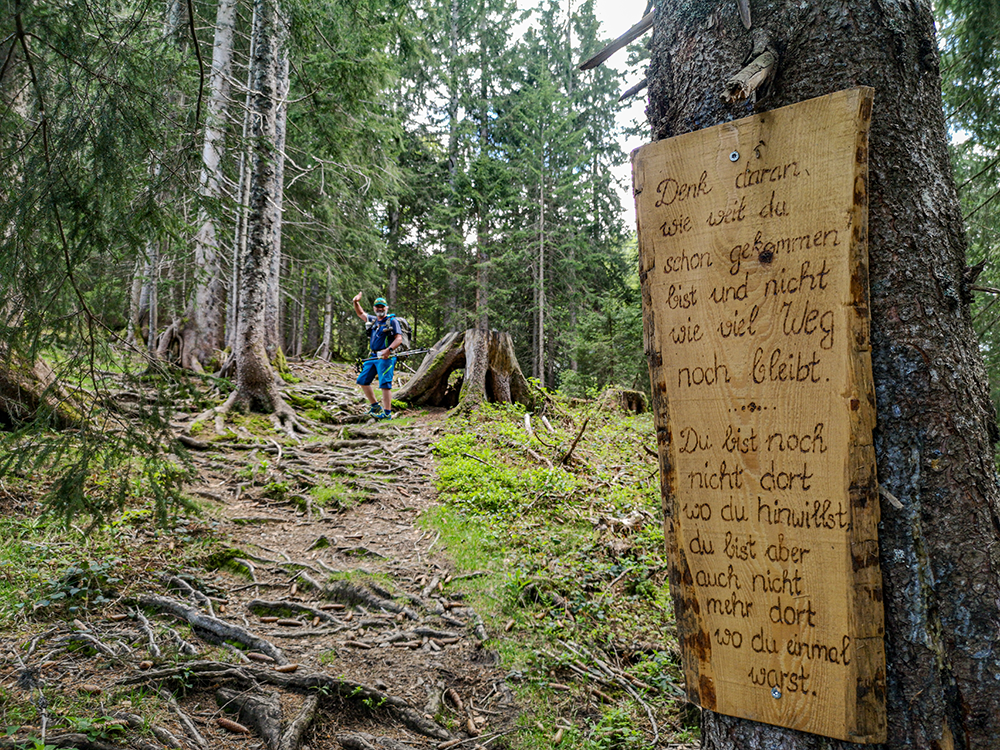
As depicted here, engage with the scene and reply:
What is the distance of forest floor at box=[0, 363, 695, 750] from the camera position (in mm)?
2354

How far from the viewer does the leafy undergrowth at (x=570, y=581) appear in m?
2.72

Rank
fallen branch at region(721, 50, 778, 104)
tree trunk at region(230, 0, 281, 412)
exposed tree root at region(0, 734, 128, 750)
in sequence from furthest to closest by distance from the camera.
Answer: tree trunk at region(230, 0, 281, 412) → exposed tree root at region(0, 734, 128, 750) → fallen branch at region(721, 50, 778, 104)

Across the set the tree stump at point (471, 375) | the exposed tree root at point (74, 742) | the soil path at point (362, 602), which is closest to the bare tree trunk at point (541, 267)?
the tree stump at point (471, 375)

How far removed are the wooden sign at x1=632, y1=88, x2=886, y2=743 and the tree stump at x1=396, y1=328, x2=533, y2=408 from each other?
24.8 feet

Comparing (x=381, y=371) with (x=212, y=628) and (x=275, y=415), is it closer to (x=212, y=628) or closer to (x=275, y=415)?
(x=275, y=415)

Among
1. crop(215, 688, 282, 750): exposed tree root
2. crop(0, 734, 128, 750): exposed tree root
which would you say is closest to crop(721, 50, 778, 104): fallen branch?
crop(215, 688, 282, 750): exposed tree root

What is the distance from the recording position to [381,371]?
8.81 meters

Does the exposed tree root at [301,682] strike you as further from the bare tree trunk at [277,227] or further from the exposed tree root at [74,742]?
the bare tree trunk at [277,227]

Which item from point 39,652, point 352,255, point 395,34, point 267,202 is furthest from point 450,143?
point 39,652

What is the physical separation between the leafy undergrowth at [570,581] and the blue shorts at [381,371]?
202 centimetres

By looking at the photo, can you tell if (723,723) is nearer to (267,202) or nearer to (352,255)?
(267,202)

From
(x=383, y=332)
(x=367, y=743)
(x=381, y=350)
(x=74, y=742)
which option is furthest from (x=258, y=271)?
(x=367, y=743)

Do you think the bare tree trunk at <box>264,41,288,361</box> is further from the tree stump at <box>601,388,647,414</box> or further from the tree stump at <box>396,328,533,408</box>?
the tree stump at <box>601,388,647,414</box>

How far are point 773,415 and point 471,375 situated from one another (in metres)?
7.98
